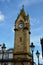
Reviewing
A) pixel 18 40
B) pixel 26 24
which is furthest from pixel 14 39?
pixel 26 24

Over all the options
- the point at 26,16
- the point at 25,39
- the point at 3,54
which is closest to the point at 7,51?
the point at 3,54

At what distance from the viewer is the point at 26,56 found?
67000mm

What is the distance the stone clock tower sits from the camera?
67438 mm

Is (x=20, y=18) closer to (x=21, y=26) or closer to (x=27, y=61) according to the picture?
(x=21, y=26)

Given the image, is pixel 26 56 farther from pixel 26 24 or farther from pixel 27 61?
pixel 26 24

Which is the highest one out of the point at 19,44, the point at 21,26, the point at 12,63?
the point at 21,26

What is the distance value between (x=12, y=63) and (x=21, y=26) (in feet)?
37.0

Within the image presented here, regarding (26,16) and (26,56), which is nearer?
(26,56)

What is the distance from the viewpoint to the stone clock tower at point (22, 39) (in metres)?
67.4

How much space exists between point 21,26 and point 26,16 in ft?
12.7

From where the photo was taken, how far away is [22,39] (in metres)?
70.1

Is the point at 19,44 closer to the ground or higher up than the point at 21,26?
closer to the ground

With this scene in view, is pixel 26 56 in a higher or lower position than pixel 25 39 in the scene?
lower

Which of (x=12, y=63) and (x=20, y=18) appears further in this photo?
(x=20, y=18)
